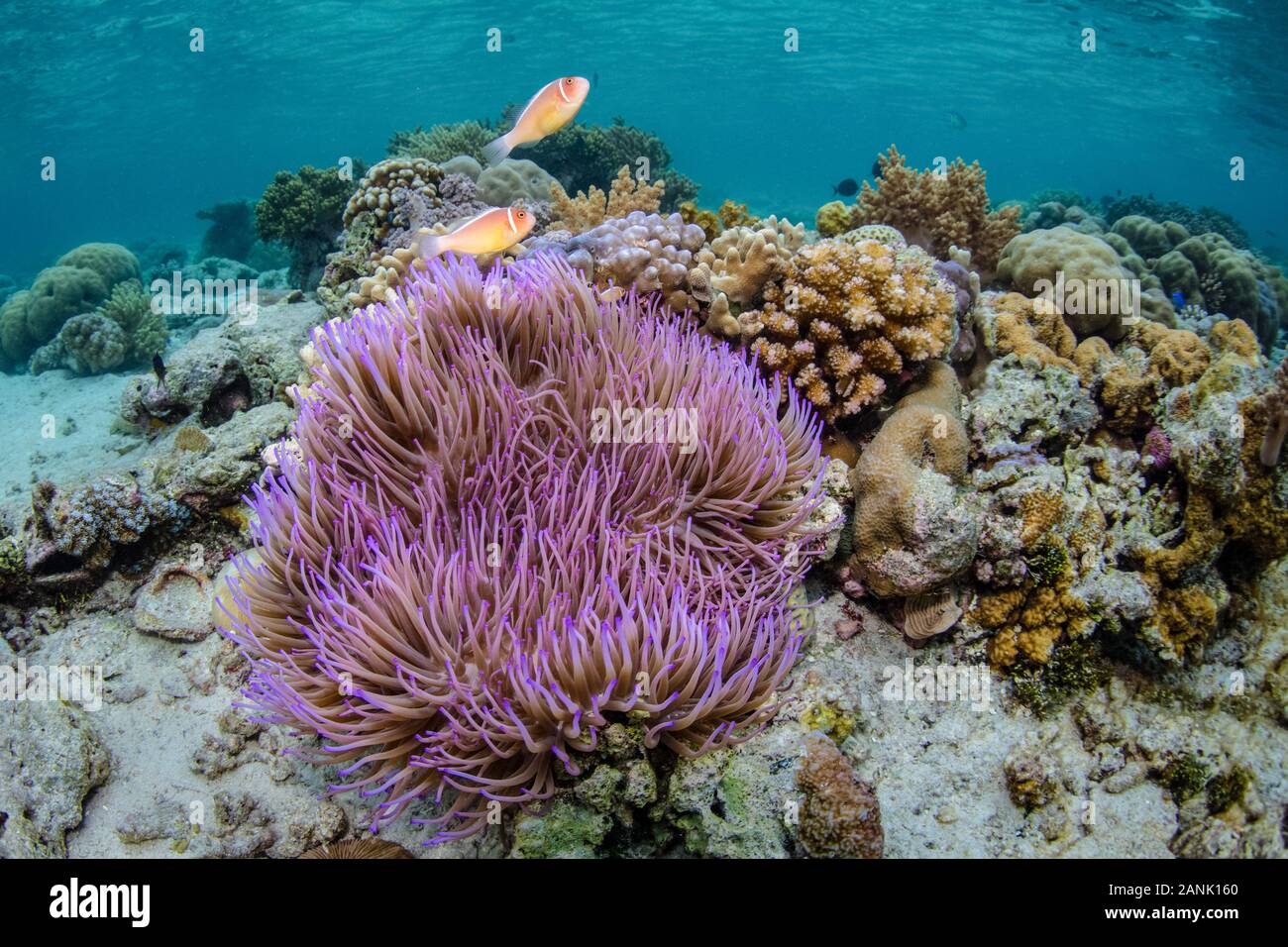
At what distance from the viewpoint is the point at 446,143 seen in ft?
42.5

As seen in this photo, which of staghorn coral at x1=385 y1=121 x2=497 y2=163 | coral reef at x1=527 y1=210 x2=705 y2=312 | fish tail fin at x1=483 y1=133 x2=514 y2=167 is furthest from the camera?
staghorn coral at x1=385 y1=121 x2=497 y2=163

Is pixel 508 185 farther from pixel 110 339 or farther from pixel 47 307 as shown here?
pixel 47 307

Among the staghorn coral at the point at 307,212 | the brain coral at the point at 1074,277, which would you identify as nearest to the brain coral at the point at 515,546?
the brain coral at the point at 1074,277

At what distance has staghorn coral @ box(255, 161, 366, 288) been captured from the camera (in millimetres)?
10422

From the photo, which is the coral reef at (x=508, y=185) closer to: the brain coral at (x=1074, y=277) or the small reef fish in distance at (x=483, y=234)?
the small reef fish in distance at (x=483, y=234)

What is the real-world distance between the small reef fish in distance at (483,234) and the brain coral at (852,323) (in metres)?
1.72

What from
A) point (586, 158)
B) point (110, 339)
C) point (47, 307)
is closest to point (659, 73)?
point (586, 158)

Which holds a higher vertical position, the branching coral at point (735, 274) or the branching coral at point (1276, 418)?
the branching coral at point (735, 274)

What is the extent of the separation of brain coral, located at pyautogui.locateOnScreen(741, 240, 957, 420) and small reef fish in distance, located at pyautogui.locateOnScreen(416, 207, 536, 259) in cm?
172

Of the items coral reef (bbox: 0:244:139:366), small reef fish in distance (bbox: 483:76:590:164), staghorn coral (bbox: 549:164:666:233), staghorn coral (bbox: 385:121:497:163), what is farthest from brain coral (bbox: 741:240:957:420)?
coral reef (bbox: 0:244:139:366)

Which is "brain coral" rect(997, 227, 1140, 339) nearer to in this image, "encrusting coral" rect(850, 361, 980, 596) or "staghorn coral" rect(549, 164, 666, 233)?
"encrusting coral" rect(850, 361, 980, 596)

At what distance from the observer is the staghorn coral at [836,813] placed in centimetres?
253
